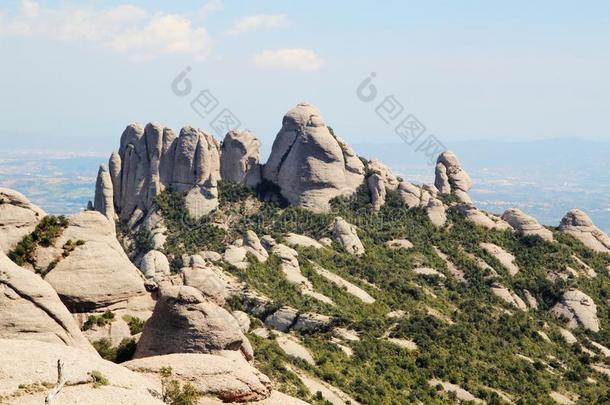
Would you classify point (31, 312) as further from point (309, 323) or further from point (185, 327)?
point (309, 323)

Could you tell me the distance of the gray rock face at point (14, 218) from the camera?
42719 mm

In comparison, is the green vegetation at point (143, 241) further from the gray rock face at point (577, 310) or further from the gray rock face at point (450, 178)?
the gray rock face at point (577, 310)

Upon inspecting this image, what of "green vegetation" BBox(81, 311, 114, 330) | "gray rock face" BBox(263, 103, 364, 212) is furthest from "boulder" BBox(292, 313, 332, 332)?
"gray rock face" BBox(263, 103, 364, 212)

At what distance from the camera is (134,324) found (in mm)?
41438

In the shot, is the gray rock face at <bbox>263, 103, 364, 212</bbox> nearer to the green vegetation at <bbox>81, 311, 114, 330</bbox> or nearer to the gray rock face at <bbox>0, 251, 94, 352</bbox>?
the green vegetation at <bbox>81, 311, 114, 330</bbox>

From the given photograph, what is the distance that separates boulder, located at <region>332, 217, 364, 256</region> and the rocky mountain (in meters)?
0.32

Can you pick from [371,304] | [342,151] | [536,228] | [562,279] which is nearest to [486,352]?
[371,304]

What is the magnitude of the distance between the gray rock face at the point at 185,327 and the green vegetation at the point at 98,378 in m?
10.1

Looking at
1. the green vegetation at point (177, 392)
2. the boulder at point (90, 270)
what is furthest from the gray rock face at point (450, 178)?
the green vegetation at point (177, 392)

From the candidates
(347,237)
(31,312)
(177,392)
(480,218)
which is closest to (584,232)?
(480,218)

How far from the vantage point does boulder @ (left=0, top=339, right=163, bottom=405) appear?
25250mm

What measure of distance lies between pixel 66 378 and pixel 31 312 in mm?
8464

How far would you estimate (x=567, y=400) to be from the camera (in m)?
64.1

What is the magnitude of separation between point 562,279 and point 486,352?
1020 inches
